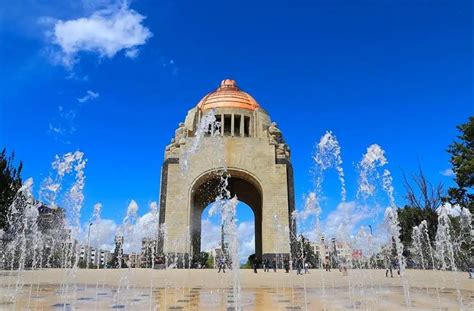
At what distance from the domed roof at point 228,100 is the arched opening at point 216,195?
5360mm

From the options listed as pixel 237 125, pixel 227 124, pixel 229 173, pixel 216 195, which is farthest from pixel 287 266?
pixel 227 124

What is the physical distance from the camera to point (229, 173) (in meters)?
23.5

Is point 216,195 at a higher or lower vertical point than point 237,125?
lower

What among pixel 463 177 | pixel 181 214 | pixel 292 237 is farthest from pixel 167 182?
pixel 463 177

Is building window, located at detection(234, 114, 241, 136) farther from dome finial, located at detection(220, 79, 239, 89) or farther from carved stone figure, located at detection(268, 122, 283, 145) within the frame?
dome finial, located at detection(220, 79, 239, 89)

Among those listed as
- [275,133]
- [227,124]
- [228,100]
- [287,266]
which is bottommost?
[287,266]

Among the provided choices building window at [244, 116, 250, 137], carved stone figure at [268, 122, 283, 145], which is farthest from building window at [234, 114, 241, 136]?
carved stone figure at [268, 122, 283, 145]

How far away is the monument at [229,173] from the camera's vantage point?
2128 centimetres

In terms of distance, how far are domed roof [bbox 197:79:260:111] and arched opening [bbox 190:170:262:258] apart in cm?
536

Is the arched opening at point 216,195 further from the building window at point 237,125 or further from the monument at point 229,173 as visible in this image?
the building window at point 237,125

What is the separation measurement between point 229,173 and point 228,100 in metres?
6.45

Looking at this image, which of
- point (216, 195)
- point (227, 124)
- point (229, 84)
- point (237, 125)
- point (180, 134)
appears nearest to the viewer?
point (180, 134)

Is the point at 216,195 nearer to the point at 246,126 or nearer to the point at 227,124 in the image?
the point at 227,124

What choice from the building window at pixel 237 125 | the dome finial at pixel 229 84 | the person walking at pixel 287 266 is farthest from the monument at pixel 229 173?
the dome finial at pixel 229 84
